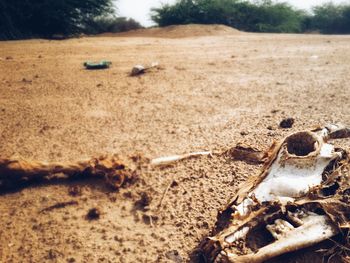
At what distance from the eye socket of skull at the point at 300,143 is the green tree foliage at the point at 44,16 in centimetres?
978

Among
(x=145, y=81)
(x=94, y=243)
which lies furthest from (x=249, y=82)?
(x=94, y=243)

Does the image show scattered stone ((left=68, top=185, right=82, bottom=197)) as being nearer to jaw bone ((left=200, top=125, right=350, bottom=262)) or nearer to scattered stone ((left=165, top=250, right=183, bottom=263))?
scattered stone ((left=165, top=250, right=183, bottom=263))

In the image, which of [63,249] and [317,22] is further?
[317,22]

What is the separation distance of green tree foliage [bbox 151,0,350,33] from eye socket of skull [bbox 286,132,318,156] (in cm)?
1513

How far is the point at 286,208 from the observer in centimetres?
223

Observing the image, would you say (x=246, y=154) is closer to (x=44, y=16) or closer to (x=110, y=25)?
(x=44, y=16)

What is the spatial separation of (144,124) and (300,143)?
214 cm

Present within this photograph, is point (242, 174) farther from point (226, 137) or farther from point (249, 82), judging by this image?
point (249, 82)

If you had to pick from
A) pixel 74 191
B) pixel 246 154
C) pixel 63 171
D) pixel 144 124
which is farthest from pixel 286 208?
pixel 144 124

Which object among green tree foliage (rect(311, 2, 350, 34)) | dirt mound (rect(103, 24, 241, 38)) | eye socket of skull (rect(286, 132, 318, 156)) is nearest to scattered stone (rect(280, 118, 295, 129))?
eye socket of skull (rect(286, 132, 318, 156))

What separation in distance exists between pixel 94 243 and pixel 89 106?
2669mm

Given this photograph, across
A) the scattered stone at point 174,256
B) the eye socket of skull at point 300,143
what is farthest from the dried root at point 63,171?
the eye socket of skull at point 300,143

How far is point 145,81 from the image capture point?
5.89 metres

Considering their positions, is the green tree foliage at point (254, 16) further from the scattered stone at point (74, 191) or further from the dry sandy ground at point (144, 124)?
the scattered stone at point (74, 191)
